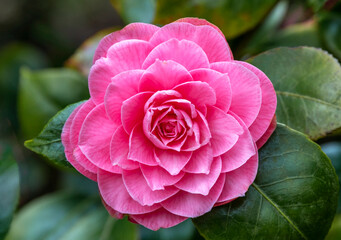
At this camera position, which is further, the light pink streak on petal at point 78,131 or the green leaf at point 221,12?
the green leaf at point 221,12

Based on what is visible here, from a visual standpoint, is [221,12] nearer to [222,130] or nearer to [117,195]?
[222,130]

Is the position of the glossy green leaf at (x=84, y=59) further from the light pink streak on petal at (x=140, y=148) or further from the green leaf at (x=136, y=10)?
the light pink streak on petal at (x=140, y=148)

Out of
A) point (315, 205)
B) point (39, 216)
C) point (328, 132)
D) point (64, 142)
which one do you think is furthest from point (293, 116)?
point (39, 216)

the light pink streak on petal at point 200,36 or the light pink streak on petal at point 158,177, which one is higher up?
the light pink streak on petal at point 200,36

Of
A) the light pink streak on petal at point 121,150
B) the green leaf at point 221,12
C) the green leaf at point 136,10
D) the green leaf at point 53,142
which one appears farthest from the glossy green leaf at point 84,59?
the light pink streak on petal at point 121,150

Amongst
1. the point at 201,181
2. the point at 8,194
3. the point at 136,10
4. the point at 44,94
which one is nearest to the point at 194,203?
the point at 201,181

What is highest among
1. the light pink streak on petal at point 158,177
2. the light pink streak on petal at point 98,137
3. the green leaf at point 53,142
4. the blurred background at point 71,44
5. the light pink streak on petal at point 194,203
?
the light pink streak on petal at point 98,137

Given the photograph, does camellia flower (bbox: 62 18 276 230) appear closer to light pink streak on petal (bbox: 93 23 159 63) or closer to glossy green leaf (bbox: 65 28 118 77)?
light pink streak on petal (bbox: 93 23 159 63)
